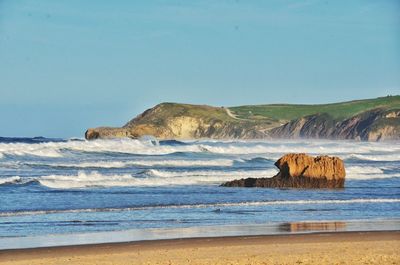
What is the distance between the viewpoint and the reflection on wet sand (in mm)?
19516

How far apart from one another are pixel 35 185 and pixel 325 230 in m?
15.9

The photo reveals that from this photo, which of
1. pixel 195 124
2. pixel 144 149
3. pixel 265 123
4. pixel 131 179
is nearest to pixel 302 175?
pixel 131 179

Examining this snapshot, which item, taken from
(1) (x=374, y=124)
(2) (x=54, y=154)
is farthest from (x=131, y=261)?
(1) (x=374, y=124)

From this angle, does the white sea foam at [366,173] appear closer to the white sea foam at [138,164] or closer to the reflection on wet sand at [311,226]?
the white sea foam at [138,164]

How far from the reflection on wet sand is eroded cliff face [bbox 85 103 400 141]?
4107 inches

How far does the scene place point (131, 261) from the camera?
1488 centimetres

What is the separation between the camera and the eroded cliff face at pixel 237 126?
131000mm

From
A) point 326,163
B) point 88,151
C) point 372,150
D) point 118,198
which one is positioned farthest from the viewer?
point 372,150

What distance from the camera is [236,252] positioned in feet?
52.2

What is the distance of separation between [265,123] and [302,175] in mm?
132470

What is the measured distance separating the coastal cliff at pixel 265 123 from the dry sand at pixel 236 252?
351 ft

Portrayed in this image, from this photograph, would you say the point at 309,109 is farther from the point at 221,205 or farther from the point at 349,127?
the point at 221,205

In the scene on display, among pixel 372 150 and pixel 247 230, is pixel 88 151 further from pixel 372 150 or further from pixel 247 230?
pixel 247 230

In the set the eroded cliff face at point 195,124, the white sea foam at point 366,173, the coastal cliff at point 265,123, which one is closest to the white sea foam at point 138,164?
the white sea foam at point 366,173
